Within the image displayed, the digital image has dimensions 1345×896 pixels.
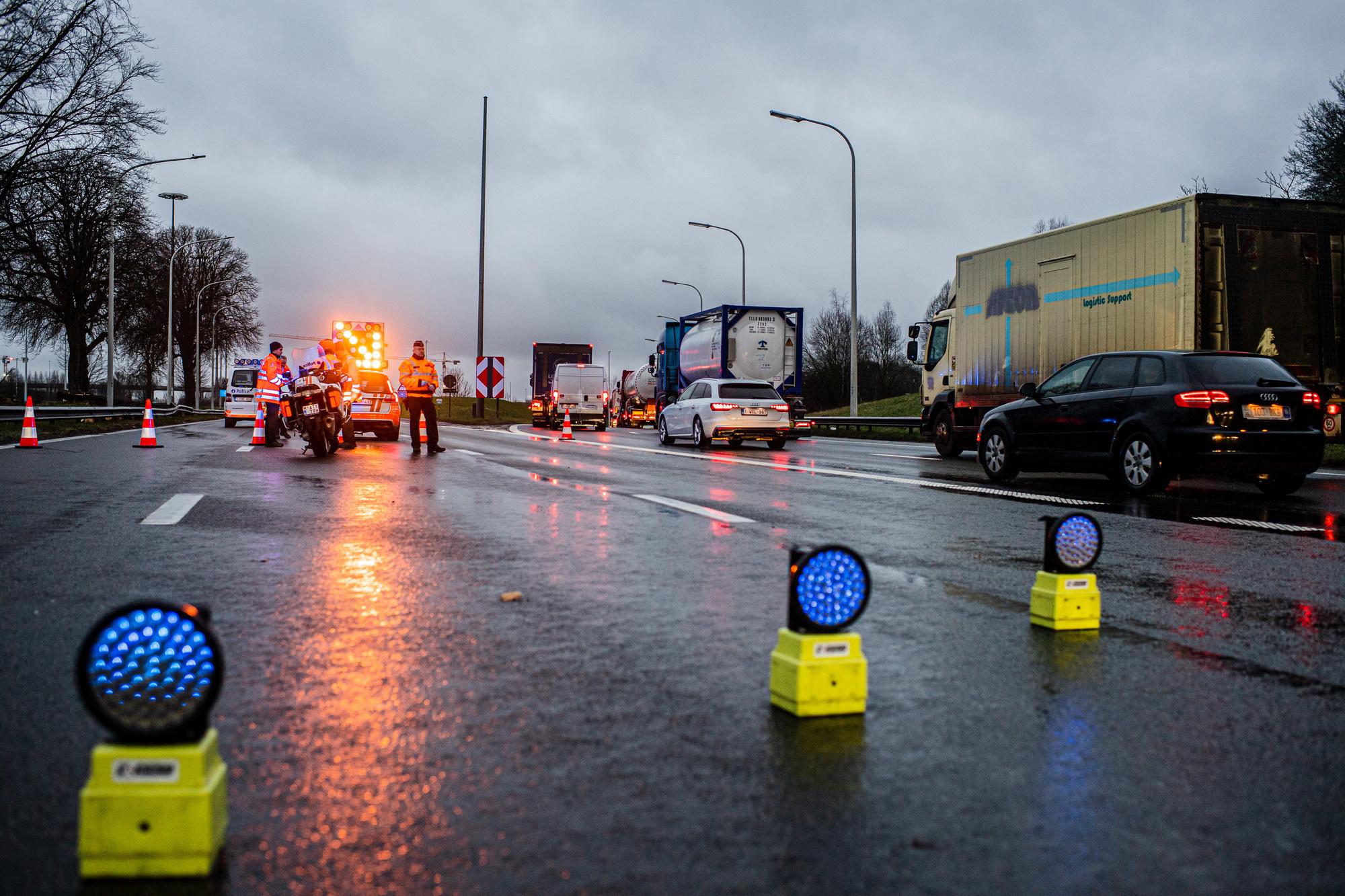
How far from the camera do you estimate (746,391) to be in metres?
23.3

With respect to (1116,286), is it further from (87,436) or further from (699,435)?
(87,436)

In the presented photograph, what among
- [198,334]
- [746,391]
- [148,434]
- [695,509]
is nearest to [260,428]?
[148,434]

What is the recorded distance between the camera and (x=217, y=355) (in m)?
77.4

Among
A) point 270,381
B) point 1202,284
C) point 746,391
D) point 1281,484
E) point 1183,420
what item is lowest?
point 1281,484

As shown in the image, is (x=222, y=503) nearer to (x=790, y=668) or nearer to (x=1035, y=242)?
(x=790, y=668)

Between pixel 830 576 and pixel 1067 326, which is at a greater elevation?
pixel 1067 326

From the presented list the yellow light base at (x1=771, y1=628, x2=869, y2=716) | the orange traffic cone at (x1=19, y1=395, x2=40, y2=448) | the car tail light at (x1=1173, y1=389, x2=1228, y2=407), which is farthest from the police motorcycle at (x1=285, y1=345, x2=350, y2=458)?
the yellow light base at (x1=771, y1=628, x2=869, y2=716)

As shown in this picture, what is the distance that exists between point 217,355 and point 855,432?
5423cm

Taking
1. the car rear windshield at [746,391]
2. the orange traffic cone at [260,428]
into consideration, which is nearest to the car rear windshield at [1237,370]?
the car rear windshield at [746,391]

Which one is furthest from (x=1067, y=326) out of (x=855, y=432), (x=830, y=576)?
(x=855, y=432)

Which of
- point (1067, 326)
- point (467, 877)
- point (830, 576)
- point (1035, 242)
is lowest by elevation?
point (467, 877)

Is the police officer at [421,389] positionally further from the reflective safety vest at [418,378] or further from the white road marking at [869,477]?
the white road marking at [869,477]

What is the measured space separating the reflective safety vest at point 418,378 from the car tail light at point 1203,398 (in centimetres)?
1155

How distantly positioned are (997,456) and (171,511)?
380 inches
